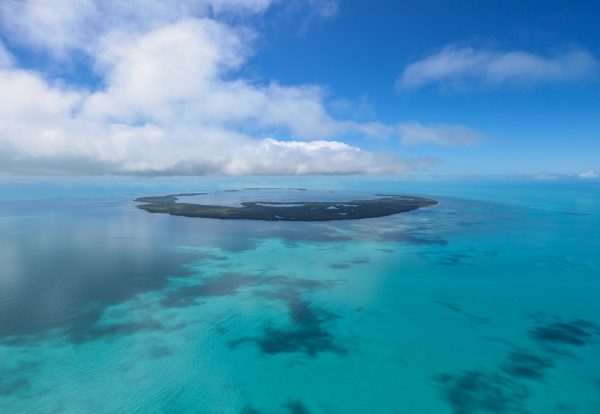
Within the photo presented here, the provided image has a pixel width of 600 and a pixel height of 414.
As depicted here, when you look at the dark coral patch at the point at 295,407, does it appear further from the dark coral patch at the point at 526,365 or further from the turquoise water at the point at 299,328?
the dark coral patch at the point at 526,365

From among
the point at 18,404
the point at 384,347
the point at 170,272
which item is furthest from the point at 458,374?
the point at 170,272

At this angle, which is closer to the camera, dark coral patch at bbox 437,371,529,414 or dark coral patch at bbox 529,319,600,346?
dark coral patch at bbox 437,371,529,414

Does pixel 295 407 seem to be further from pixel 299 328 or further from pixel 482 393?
pixel 482 393

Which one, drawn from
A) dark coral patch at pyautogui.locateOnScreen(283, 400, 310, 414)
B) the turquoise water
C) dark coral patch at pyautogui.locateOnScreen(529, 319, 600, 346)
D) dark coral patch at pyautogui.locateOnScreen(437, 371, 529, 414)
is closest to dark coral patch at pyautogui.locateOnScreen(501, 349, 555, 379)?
the turquoise water

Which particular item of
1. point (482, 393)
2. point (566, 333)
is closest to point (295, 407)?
point (482, 393)

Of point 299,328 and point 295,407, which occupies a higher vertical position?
point 299,328

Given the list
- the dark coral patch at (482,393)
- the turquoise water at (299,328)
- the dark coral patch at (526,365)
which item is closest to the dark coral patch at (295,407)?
the turquoise water at (299,328)

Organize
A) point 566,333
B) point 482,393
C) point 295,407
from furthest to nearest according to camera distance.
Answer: point 566,333 → point 482,393 → point 295,407

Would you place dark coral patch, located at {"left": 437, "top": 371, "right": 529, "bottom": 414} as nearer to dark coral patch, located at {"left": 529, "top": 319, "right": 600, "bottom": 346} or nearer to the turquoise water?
the turquoise water

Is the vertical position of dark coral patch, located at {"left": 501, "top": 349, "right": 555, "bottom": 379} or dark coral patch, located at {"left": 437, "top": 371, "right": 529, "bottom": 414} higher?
dark coral patch, located at {"left": 501, "top": 349, "right": 555, "bottom": 379}
